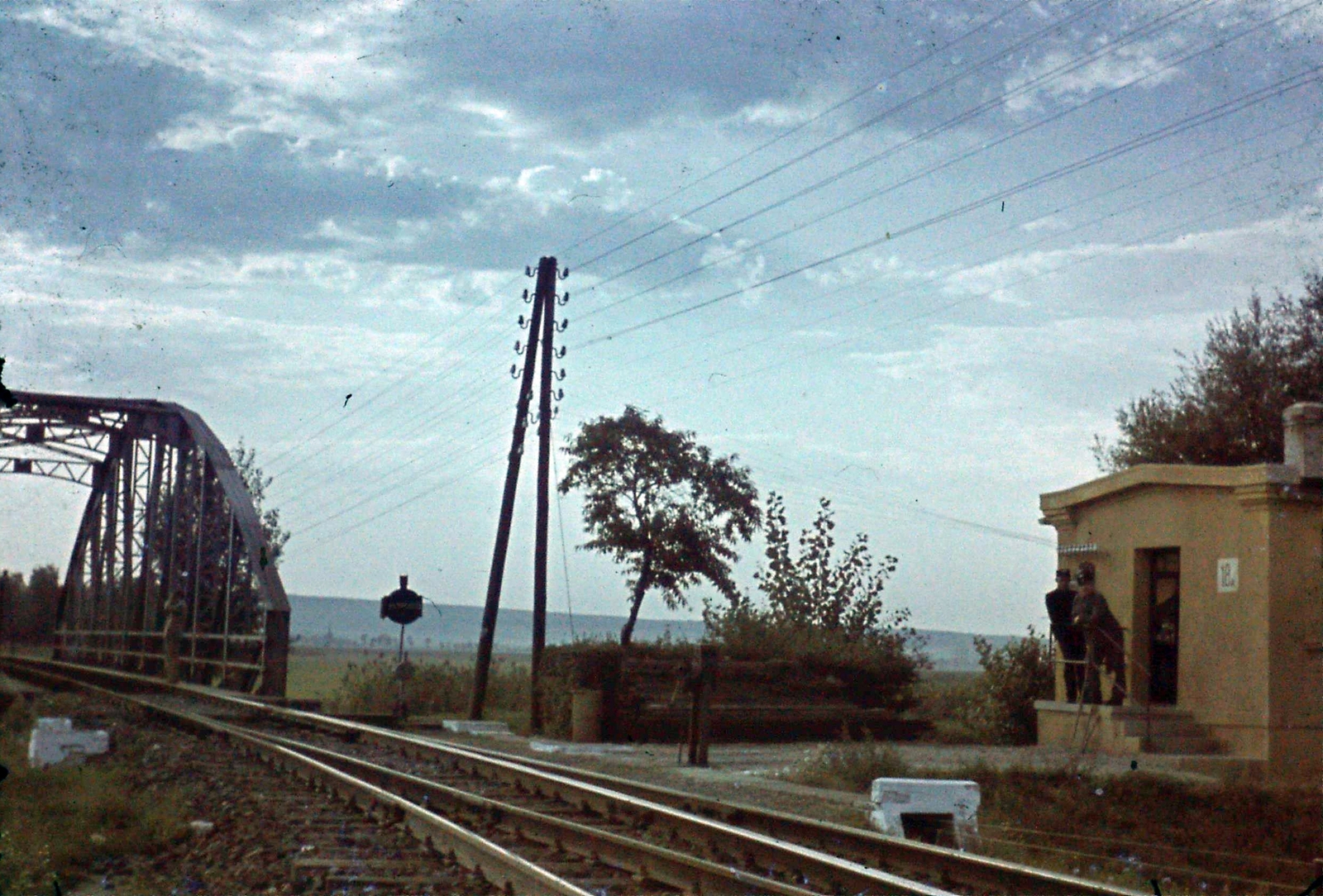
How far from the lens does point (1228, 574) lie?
1702 centimetres

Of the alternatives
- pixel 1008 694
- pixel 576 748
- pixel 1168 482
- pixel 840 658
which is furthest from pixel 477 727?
pixel 1168 482

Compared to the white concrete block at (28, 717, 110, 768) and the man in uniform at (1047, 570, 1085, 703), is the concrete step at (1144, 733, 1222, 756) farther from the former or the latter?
the white concrete block at (28, 717, 110, 768)

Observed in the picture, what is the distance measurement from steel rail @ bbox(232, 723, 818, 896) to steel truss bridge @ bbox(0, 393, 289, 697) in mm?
15906

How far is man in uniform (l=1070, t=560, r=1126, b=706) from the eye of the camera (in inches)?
718

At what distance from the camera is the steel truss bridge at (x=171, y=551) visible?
29188 millimetres

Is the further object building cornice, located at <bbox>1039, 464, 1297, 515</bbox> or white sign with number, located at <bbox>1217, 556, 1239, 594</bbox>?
white sign with number, located at <bbox>1217, 556, 1239, 594</bbox>

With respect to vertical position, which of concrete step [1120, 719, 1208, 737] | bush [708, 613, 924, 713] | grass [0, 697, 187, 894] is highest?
bush [708, 613, 924, 713]

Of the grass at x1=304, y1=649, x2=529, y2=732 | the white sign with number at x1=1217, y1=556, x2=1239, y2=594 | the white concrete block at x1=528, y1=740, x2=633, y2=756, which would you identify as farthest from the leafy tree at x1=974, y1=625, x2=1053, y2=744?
the grass at x1=304, y1=649, x2=529, y2=732

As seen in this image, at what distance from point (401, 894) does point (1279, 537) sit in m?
12.2

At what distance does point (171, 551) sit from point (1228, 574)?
25317mm

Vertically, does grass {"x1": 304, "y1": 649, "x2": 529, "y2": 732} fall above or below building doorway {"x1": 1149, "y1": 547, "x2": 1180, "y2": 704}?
below

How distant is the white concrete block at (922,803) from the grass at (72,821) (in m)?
5.18

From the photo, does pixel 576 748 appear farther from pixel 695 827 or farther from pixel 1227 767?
pixel 695 827

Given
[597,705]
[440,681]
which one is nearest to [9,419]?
[440,681]
